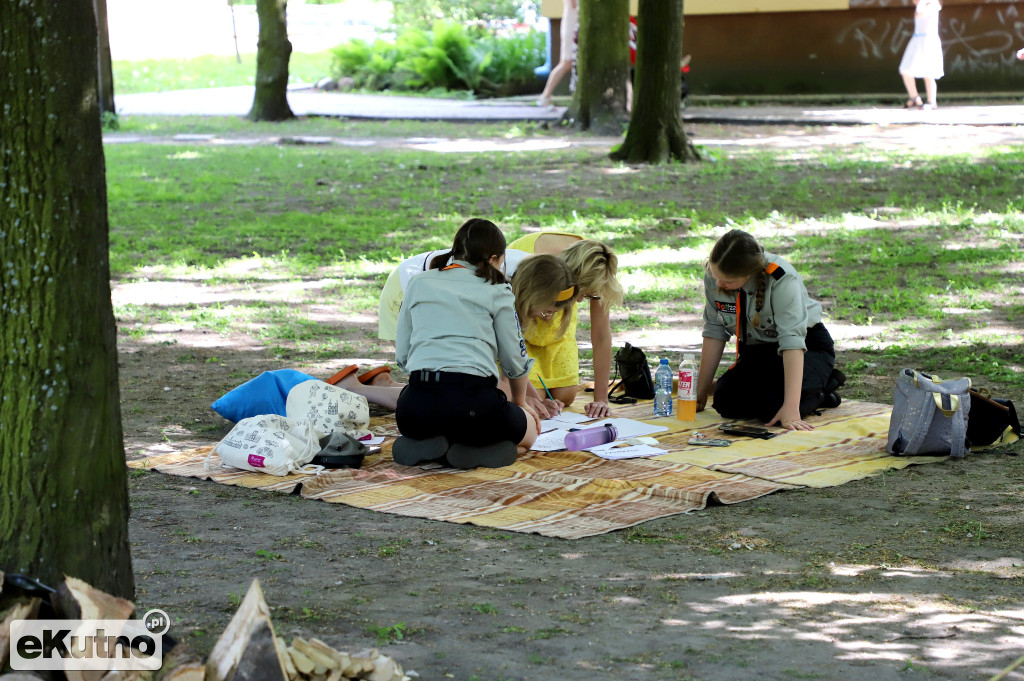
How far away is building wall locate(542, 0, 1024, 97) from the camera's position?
69.5ft

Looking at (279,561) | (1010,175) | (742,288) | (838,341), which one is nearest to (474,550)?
(279,561)

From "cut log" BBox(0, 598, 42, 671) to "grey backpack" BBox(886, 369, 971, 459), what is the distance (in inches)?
152

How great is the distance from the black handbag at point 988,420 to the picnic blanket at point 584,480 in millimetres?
243

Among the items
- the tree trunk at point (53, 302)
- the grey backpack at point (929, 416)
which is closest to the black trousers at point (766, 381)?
the grey backpack at point (929, 416)

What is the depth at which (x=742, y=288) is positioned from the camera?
604cm

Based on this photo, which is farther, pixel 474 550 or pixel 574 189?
pixel 574 189

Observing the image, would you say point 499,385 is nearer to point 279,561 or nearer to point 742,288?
point 742,288

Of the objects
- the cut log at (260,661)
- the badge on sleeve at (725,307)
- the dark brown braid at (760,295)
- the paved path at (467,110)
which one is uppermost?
the paved path at (467,110)

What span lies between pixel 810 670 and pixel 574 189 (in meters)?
10.3

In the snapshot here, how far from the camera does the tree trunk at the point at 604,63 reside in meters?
16.9

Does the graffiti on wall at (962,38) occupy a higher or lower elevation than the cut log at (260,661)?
higher

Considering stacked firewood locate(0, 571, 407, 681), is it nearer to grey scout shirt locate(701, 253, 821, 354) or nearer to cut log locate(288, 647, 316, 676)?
cut log locate(288, 647, 316, 676)

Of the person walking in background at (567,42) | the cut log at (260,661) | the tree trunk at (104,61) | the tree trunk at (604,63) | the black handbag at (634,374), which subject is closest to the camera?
the cut log at (260,661)

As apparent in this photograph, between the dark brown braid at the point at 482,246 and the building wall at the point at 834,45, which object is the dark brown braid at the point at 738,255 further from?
the building wall at the point at 834,45
